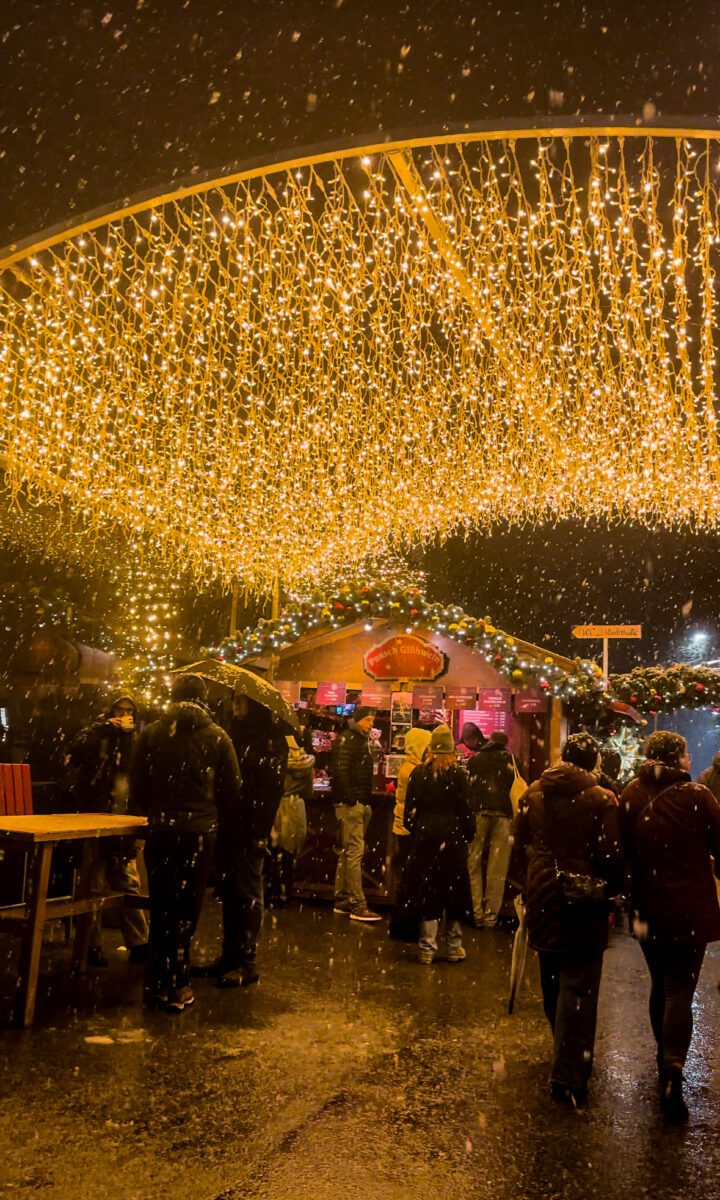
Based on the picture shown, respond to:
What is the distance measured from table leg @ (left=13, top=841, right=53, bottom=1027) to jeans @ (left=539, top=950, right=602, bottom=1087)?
2.74m

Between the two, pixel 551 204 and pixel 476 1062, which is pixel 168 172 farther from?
pixel 476 1062

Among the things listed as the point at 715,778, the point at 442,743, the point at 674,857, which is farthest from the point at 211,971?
the point at 715,778

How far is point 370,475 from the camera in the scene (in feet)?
35.2

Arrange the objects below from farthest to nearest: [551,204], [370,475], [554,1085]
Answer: [370,475] < [551,204] < [554,1085]

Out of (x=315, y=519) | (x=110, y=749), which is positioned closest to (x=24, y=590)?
(x=315, y=519)

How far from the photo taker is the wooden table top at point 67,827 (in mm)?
4809

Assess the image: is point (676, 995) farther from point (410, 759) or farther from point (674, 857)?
point (410, 759)

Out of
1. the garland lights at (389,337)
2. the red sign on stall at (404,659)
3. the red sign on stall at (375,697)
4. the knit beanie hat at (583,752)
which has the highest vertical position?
the garland lights at (389,337)

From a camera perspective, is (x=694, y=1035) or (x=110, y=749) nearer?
(x=694, y=1035)

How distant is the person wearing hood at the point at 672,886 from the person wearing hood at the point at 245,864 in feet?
8.24

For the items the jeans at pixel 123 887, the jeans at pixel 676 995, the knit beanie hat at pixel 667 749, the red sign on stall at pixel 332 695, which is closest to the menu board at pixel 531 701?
the red sign on stall at pixel 332 695

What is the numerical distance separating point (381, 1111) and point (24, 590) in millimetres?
10910

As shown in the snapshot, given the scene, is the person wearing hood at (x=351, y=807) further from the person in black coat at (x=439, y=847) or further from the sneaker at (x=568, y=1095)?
the sneaker at (x=568, y=1095)

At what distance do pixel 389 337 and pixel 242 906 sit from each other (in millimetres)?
4281
